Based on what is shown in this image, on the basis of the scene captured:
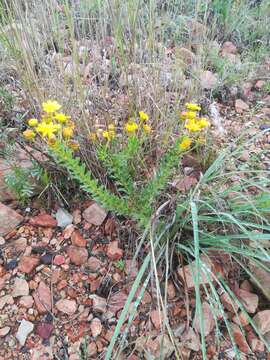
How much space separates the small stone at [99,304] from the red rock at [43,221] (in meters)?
0.31

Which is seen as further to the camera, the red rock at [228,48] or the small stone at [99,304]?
the red rock at [228,48]

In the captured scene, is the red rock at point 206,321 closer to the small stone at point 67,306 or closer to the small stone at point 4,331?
the small stone at point 67,306

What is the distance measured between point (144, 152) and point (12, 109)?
0.60m

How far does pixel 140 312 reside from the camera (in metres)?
1.04

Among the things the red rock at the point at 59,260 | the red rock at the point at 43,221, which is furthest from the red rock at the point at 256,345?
the red rock at the point at 43,221

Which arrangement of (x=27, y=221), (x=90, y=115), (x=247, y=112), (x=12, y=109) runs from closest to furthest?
(x=27, y=221)
(x=90, y=115)
(x=12, y=109)
(x=247, y=112)

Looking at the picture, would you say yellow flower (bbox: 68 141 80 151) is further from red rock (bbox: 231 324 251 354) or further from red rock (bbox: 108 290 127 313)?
red rock (bbox: 231 324 251 354)

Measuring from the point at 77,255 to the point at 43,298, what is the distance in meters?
0.17

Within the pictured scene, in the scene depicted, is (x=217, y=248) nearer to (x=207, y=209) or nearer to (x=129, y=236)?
(x=207, y=209)

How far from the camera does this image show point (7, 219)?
1.17m

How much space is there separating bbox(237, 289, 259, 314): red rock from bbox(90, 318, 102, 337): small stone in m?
0.43

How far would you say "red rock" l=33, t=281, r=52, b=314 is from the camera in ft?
3.36

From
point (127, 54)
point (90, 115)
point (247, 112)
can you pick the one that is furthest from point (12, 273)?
point (247, 112)

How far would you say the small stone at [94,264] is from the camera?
1123 mm
